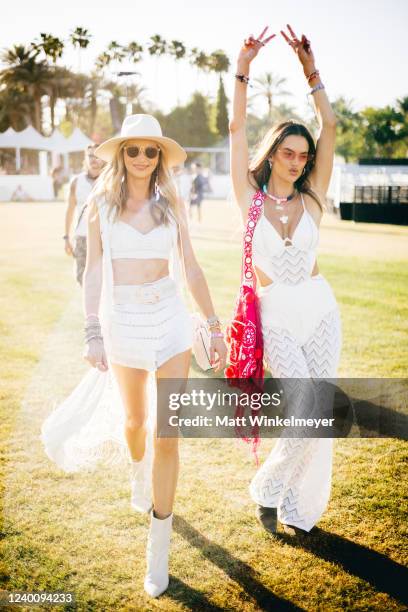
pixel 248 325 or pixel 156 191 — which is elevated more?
pixel 156 191

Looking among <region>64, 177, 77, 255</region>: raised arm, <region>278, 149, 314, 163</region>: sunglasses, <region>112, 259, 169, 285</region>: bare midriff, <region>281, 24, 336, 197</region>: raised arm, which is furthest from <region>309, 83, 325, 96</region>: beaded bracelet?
<region>64, 177, 77, 255</region>: raised arm

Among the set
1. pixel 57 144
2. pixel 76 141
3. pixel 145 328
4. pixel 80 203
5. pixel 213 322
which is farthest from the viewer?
pixel 76 141

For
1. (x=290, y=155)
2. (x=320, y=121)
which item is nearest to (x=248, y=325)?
(x=290, y=155)

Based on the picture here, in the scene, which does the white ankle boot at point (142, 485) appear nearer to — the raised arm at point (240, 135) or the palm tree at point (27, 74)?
the raised arm at point (240, 135)

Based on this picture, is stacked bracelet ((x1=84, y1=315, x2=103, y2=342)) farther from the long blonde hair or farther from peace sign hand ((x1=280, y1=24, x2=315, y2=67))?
peace sign hand ((x1=280, y1=24, x2=315, y2=67))

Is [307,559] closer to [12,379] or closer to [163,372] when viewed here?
[163,372]

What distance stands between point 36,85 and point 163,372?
67.5m

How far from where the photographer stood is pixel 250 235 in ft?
11.3

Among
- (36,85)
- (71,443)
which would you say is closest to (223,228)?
(71,443)

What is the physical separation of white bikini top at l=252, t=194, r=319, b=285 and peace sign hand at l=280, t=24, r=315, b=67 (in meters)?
1.13

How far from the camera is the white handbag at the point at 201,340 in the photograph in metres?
3.31

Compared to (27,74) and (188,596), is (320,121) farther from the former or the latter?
(27,74)

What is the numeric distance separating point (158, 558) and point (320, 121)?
2.80 m

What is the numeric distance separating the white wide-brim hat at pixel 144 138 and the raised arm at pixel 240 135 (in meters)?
0.35
